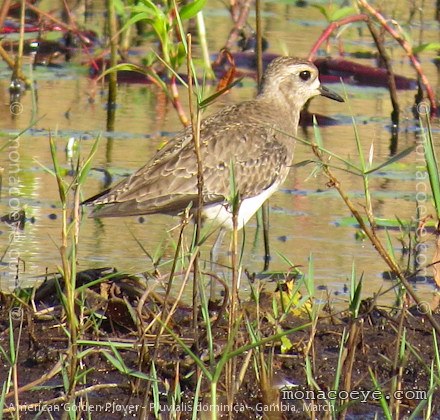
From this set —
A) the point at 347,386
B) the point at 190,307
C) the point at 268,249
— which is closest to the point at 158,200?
the point at 268,249

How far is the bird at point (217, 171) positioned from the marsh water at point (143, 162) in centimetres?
28

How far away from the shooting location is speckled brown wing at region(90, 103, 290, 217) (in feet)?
22.4

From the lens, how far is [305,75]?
813 cm

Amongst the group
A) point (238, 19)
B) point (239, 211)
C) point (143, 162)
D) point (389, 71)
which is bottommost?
point (239, 211)

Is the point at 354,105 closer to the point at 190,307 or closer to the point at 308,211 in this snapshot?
the point at 308,211

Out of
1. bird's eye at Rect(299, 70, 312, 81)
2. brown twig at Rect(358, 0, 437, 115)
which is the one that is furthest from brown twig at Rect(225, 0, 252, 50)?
bird's eye at Rect(299, 70, 312, 81)

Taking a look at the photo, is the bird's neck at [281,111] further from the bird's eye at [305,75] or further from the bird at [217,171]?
the bird's eye at [305,75]

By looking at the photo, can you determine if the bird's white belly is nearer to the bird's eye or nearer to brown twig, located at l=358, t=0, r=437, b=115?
the bird's eye

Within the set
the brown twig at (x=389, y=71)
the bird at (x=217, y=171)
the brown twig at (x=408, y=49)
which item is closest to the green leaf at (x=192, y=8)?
the bird at (x=217, y=171)

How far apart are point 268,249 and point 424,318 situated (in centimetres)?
145

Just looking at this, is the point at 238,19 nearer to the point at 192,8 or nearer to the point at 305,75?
the point at 305,75

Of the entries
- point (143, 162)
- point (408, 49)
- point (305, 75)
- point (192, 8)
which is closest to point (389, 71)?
point (408, 49)

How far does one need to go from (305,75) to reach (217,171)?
53.9 inches

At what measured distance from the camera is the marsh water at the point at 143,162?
271 inches
